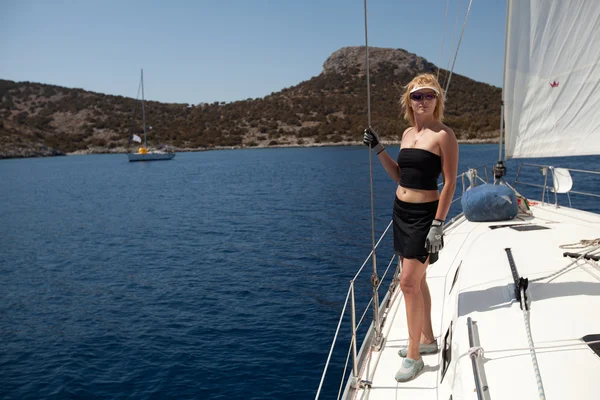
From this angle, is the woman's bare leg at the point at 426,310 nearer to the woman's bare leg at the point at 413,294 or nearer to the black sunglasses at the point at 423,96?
the woman's bare leg at the point at 413,294

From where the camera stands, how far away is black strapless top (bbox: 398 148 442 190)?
3.42 meters

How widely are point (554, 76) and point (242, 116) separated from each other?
117546 millimetres

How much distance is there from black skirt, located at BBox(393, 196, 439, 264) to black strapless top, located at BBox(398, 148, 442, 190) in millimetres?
140

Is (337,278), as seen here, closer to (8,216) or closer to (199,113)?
(8,216)

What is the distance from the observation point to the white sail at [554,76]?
5.35 meters

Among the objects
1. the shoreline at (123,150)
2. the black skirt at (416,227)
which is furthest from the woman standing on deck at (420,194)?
the shoreline at (123,150)

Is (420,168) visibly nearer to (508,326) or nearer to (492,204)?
(508,326)

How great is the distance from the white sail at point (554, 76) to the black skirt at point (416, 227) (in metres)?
3.20

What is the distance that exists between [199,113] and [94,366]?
4750 inches

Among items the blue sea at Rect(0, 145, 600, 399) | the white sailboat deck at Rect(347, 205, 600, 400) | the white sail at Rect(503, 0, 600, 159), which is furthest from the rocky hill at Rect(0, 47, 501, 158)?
the white sailboat deck at Rect(347, 205, 600, 400)

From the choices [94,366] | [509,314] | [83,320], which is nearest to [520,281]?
[509,314]

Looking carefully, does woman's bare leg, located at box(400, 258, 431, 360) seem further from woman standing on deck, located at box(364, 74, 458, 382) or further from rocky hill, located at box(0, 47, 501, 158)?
rocky hill, located at box(0, 47, 501, 158)

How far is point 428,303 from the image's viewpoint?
3.75m

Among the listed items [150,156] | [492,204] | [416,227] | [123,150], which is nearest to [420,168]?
[416,227]
